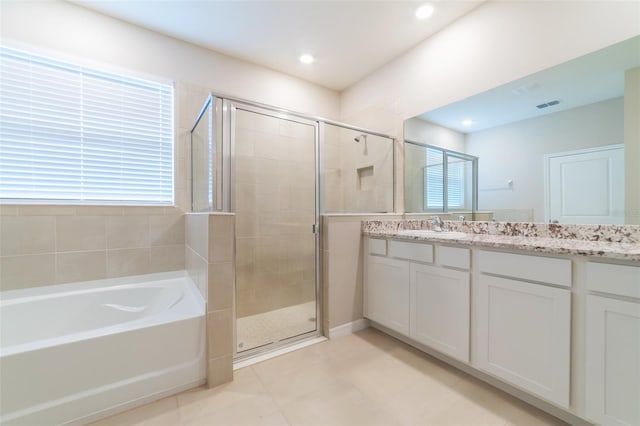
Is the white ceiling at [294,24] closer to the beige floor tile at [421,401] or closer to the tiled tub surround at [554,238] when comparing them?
the tiled tub surround at [554,238]

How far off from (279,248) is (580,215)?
205cm

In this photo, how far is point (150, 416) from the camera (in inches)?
49.8

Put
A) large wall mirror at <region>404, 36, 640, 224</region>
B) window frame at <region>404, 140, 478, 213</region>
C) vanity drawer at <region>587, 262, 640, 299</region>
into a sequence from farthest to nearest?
window frame at <region>404, 140, 478, 213</region> → large wall mirror at <region>404, 36, 640, 224</region> → vanity drawer at <region>587, 262, 640, 299</region>

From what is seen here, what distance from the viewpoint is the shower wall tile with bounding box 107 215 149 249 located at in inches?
77.9

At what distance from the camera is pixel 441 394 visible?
56.1 inches

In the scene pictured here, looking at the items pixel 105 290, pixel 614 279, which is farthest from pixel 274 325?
pixel 614 279

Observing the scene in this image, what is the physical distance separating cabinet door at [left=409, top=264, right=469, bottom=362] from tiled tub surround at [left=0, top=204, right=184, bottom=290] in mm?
1971

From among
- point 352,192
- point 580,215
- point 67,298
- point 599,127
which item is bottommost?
point 67,298

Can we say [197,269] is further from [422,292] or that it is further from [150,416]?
[422,292]

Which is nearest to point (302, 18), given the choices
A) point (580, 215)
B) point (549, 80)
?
point (549, 80)

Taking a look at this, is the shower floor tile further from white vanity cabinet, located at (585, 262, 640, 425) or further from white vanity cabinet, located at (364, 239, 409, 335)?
white vanity cabinet, located at (585, 262, 640, 425)

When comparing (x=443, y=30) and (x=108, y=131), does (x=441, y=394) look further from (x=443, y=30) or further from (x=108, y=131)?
(x=108, y=131)

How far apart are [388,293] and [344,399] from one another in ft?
2.73

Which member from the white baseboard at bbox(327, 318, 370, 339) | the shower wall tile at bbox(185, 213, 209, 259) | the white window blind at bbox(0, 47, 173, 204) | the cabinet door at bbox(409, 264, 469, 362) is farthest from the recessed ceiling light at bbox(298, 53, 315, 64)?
the white baseboard at bbox(327, 318, 370, 339)
